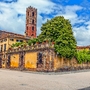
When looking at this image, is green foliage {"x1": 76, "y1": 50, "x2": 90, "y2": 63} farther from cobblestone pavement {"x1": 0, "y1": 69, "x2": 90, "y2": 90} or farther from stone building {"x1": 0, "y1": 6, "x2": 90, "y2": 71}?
cobblestone pavement {"x1": 0, "y1": 69, "x2": 90, "y2": 90}

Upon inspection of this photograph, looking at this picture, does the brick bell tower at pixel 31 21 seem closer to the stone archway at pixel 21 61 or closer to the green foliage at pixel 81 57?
the stone archway at pixel 21 61

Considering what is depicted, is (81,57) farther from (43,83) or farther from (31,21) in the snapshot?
(31,21)

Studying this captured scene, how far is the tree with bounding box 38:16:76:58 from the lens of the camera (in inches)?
1661

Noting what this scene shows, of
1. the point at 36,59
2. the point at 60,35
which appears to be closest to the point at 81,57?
the point at 60,35

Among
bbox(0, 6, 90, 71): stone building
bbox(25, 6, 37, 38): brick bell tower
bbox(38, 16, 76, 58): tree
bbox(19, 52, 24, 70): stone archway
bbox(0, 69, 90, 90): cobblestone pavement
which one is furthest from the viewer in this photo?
bbox(25, 6, 37, 38): brick bell tower

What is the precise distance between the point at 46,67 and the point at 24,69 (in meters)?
9.05

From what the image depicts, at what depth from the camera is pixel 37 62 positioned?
4366 centimetres

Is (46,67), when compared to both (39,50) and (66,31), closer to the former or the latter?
(39,50)

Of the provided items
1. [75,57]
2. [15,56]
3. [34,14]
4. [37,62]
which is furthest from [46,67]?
[34,14]

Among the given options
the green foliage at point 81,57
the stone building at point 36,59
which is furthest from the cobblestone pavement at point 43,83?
the green foliage at point 81,57

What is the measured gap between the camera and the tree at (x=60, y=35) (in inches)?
1661

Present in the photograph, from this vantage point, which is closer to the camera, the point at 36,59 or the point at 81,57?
the point at 36,59

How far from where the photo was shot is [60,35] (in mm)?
43562

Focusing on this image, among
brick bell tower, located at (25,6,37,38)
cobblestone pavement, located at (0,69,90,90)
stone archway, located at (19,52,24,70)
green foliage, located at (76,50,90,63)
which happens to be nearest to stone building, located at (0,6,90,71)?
stone archway, located at (19,52,24,70)
